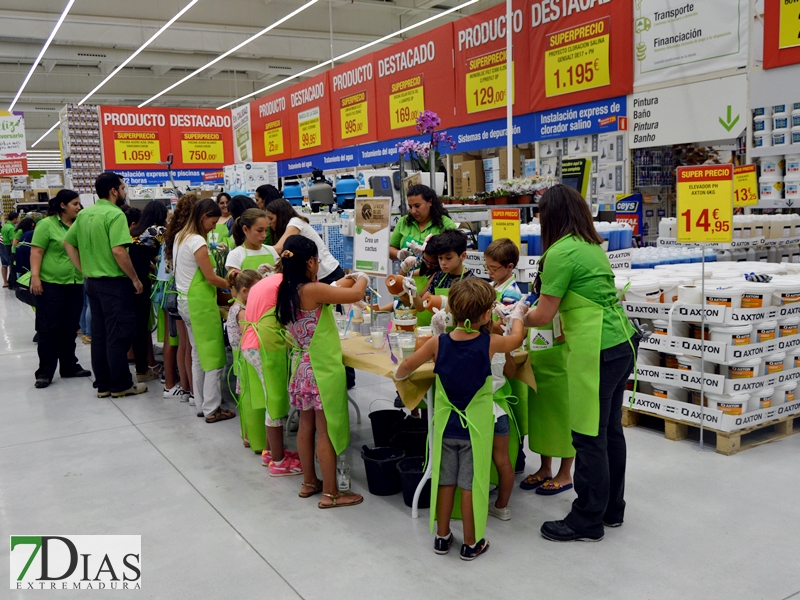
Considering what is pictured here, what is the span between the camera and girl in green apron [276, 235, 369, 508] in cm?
320

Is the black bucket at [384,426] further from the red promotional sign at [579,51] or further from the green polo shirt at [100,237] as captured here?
the red promotional sign at [579,51]

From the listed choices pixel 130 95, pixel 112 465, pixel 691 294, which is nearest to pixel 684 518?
pixel 691 294

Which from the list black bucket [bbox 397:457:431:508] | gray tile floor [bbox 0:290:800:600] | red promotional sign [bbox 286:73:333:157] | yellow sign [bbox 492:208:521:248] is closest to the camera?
gray tile floor [bbox 0:290:800:600]

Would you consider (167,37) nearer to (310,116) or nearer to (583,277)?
(310,116)

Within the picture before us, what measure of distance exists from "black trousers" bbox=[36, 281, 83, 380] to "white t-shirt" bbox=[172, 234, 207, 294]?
1.91 meters

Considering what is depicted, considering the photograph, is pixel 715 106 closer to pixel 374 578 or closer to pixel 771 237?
pixel 771 237

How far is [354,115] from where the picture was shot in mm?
12195

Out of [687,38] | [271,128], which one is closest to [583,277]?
[687,38]

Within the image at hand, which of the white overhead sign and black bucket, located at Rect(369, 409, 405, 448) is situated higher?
the white overhead sign

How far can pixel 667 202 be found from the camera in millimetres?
7902

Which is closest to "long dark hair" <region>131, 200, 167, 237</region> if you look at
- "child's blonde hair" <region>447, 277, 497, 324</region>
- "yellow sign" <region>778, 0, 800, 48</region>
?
"child's blonde hair" <region>447, 277, 497, 324</region>

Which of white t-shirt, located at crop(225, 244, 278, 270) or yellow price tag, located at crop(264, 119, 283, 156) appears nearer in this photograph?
white t-shirt, located at crop(225, 244, 278, 270)

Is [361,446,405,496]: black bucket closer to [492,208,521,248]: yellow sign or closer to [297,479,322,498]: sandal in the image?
[297,479,322,498]: sandal

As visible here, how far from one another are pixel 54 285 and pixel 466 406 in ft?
15.5
